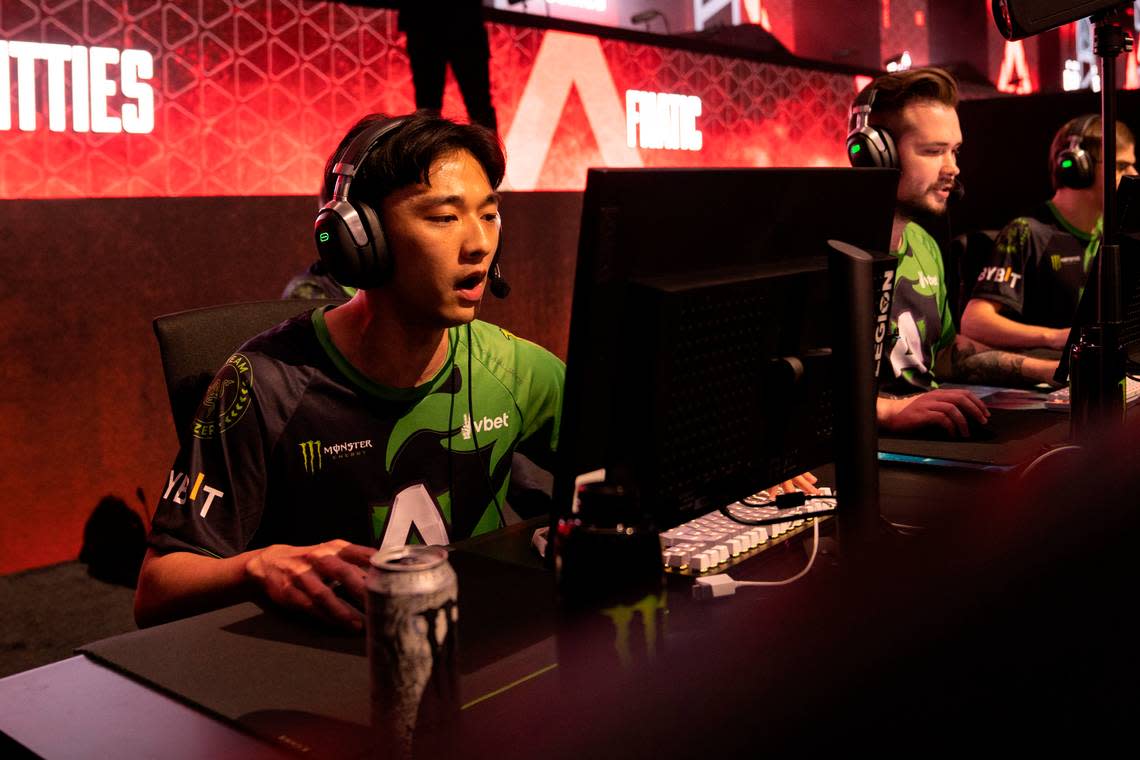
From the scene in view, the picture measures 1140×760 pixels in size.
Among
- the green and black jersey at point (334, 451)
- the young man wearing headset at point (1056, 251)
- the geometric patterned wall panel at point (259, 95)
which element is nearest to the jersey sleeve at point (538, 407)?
the green and black jersey at point (334, 451)

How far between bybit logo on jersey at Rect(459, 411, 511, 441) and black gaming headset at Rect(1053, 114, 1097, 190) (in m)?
2.35

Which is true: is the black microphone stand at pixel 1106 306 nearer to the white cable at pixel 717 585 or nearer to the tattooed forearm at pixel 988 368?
the white cable at pixel 717 585

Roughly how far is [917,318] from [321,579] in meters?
1.73

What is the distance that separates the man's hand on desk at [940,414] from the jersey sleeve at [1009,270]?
157 centimetres

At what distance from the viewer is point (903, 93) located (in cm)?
217

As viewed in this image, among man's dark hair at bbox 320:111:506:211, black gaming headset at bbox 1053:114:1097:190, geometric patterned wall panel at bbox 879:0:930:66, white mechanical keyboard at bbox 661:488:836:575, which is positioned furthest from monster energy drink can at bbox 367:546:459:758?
geometric patterned wall panel at bbox 879:0:930:66

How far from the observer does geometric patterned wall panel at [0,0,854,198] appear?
3.04 m

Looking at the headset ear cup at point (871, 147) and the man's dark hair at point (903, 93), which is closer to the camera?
the headset ear cup at point (871, 147)

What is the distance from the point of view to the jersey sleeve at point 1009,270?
3.14 meters

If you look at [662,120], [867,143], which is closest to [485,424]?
[867,143]

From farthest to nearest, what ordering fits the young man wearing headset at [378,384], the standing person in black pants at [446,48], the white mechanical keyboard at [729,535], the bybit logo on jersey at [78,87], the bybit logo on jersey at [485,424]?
the standing person in black pants at [446,48] → the bybit logo on jersey at [78,87] → the bybit logo on jersey at [485,424] → the young man wearing headset at [378,384] → the white mechanical keyboard at [729,535]

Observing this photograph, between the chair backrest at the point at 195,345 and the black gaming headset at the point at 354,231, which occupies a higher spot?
the black gaming headset at the point at 354,231

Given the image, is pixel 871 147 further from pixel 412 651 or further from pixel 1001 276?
pixel 412 651

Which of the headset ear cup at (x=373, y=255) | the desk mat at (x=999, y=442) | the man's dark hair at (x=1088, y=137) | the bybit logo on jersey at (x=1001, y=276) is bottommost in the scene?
the desk mat at (x=999, y=442)
